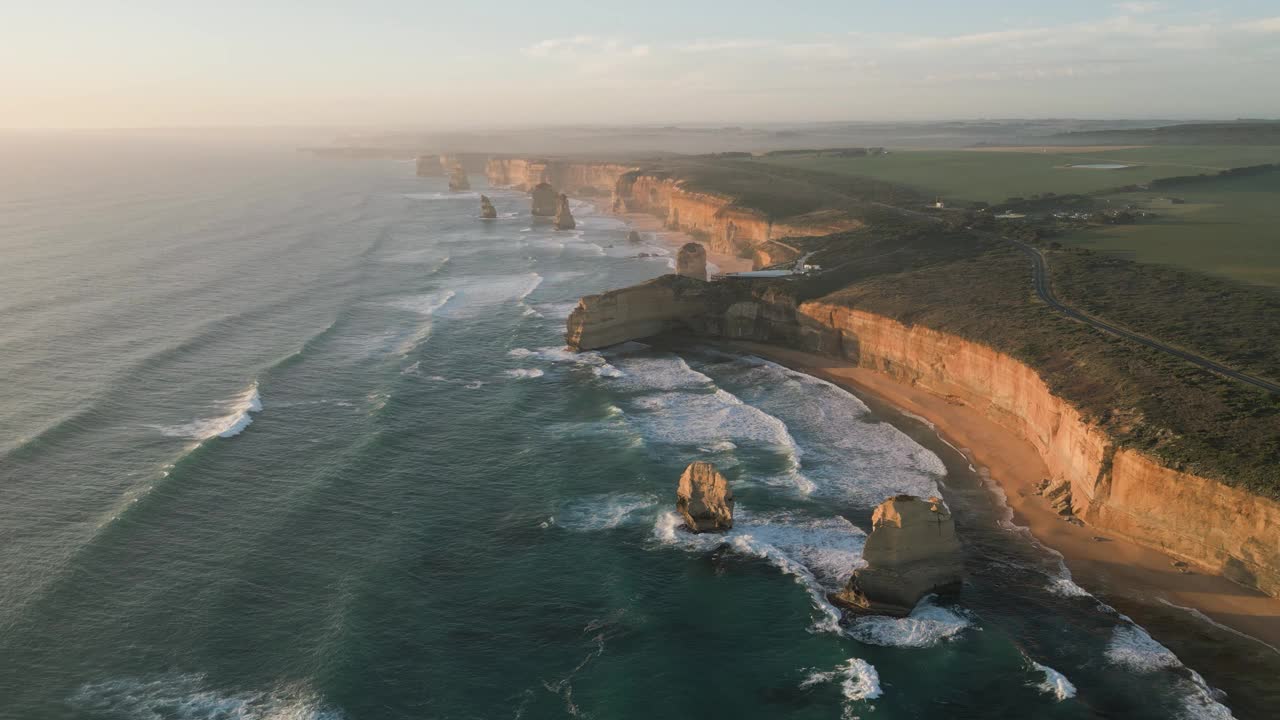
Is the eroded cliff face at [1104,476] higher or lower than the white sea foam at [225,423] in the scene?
higher

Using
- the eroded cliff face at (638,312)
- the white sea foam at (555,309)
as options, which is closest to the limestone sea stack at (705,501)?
the eroded cliff face at (638,312)

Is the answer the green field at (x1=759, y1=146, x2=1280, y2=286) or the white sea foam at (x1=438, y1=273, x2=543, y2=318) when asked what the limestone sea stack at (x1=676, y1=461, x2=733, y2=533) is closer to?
the green field at (x1=759, y1=146, x2=1280, y2=286)

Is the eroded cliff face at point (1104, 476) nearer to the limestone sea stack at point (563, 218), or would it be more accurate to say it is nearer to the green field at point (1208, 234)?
the green field at point (1208, 234)

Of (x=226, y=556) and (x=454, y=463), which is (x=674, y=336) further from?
(x=226, y=556)

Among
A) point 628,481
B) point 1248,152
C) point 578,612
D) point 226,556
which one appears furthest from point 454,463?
point 1248,152

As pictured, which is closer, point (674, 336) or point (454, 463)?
point (454, 463)

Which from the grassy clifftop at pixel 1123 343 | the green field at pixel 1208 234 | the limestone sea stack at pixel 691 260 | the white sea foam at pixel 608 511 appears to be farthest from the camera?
the limestone sea stack at pixel 691 260

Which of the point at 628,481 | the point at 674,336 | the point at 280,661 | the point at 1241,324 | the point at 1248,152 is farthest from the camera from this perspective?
the point at 1248,152
